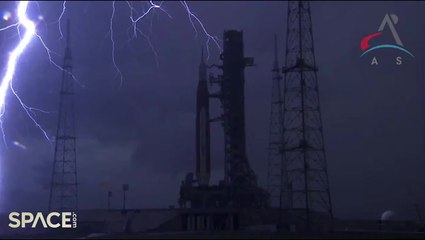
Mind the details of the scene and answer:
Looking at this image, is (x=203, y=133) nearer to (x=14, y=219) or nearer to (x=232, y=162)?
(x=232, y=162)

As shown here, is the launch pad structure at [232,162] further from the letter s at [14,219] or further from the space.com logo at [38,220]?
the letter s at [14,219]

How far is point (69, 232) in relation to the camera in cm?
5450

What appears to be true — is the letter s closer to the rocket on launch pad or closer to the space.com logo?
the space.com logo

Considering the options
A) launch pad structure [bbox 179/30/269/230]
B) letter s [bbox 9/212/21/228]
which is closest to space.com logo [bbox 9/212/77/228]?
letter s [bbox 9/212/21/228]

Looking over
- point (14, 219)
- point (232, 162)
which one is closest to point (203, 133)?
point (232, 162)

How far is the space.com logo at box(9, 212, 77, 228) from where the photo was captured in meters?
47.9

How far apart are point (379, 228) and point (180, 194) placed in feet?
81.9

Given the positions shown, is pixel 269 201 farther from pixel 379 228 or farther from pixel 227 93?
pixel 379 228

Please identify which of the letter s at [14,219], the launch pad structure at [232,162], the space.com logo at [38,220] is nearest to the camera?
the letter s at [14,219]

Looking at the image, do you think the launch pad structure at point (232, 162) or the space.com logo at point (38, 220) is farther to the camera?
the launch pad structure at point (232, 162)

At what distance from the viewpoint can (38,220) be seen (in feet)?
165

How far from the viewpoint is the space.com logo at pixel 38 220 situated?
4788 cm

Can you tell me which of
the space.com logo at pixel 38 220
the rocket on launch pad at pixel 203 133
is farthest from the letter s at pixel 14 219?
the rocket on launch pad at pixel 203 133

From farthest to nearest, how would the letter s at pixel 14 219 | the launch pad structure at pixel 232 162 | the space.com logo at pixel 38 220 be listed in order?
the launch pad structure at pixel 232 162
the space.com logo at pixel 38 220
the letter s at pixel 14 219
